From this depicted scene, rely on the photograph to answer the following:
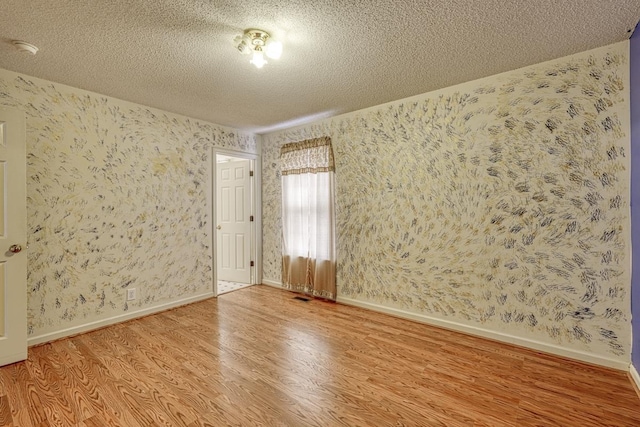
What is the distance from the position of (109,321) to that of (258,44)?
3.12m

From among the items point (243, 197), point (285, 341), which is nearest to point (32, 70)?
point (243, 197)

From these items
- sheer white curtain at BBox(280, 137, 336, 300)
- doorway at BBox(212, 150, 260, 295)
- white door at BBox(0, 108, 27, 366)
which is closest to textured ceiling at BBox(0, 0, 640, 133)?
white door at BBox(0, 108, 27, 366)

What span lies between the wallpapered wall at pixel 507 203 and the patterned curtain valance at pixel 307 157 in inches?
12.7

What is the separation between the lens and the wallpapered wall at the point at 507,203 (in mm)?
2205

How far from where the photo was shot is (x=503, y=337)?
2619mm

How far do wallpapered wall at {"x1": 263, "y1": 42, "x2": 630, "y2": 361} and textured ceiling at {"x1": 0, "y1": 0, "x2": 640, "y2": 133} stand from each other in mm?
269

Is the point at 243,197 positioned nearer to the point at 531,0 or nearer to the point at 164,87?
the point at 164,87

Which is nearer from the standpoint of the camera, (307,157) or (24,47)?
(24,47)

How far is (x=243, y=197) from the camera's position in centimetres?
471

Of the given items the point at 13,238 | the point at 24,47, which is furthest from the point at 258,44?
the point at 13,238

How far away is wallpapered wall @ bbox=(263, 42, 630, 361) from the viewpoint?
86.8 inches

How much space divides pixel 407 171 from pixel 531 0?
5.66ft

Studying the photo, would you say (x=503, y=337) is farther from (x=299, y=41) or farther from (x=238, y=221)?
(x=238, y=221)

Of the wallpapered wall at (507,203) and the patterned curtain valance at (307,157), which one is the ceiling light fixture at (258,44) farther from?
the patterned curtain valance at (307,157)
